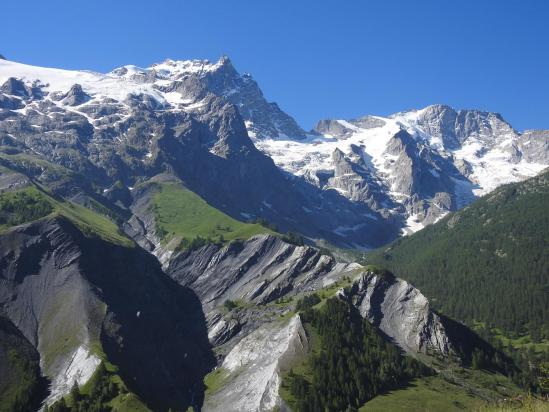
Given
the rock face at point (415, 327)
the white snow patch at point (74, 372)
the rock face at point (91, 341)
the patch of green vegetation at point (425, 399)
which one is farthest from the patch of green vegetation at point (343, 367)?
the white snow patch at point (74, 372)

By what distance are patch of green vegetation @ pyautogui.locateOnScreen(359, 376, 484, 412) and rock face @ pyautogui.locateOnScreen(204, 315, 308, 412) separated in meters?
26.2

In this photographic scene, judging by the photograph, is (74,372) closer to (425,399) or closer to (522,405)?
(425,399)

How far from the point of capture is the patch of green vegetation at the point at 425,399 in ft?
464

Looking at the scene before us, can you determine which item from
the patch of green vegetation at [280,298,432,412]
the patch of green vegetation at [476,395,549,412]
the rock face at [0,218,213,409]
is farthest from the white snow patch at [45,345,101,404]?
the patch of green vegetation at [476,395,549,412]

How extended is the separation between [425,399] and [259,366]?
50.1 metres

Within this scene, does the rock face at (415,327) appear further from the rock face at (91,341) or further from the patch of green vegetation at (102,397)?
the patch of green vegetation at (102,397)

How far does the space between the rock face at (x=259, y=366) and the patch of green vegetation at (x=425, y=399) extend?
85.9 ft

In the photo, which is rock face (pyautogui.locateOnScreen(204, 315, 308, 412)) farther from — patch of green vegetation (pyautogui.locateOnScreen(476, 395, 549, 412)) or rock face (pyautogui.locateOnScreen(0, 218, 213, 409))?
patch of green vegetation (pyautogui.locateOnScreen(476, 395, 549, 412))

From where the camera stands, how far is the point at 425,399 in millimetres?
146875

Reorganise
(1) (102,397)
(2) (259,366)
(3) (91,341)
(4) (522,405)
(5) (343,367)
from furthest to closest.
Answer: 1. (2) (259,366)
2. (3) (91,341)
3. (5) (343,367)
4. (1) (102,397)
5. (4) (522,405)

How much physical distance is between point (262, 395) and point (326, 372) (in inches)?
698

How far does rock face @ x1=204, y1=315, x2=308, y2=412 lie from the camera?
516 feet

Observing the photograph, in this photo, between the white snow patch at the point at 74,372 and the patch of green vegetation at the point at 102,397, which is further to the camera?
the white snow patch at the point at 74,372

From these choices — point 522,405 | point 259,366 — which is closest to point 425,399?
point 259,366
